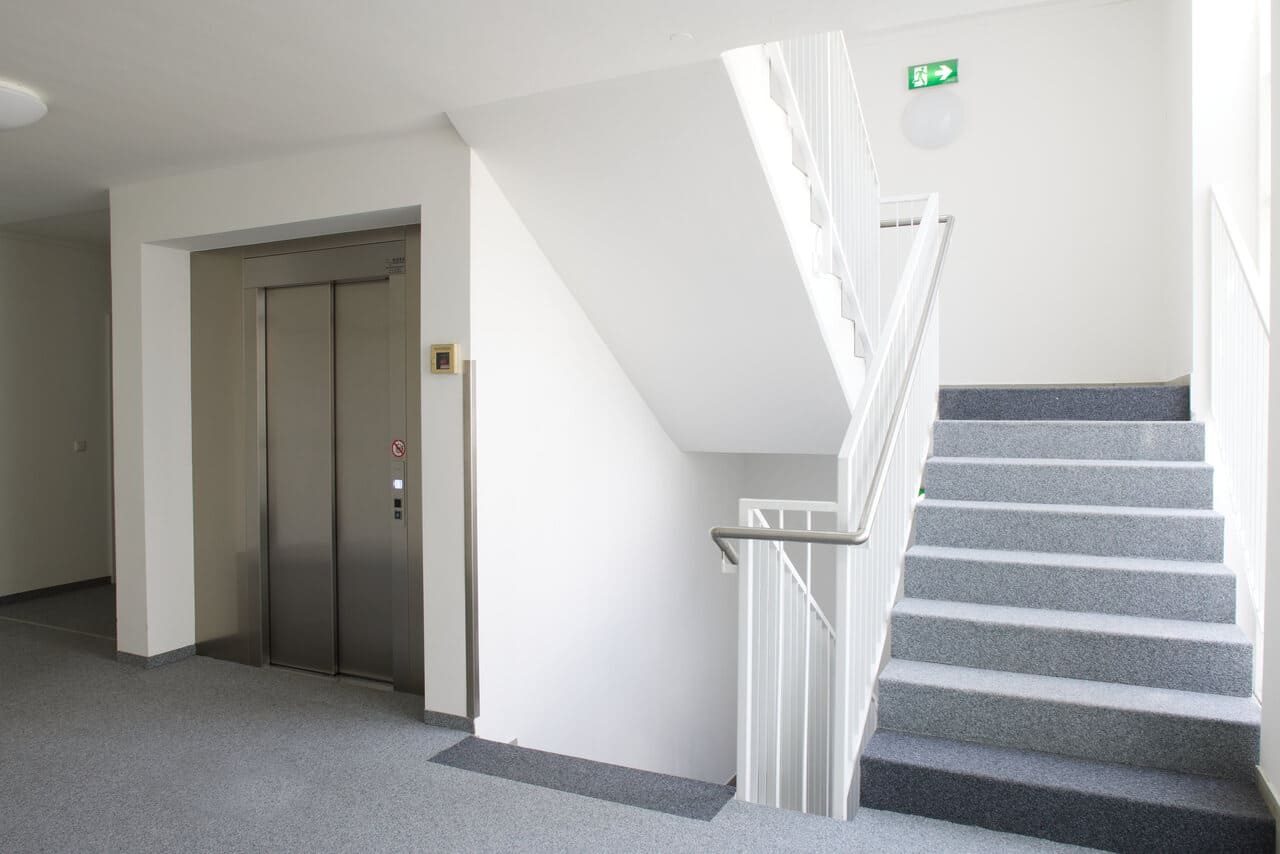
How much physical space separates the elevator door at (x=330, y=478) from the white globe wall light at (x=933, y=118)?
4.03 m

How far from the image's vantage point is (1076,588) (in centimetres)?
334

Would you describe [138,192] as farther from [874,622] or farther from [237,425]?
[874,622]

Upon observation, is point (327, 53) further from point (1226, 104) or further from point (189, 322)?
point (1226, 104)

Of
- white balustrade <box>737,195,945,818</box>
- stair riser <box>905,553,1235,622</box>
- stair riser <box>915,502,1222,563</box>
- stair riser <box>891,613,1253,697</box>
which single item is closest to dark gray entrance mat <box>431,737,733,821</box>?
white balustrade <box>737,195,945,818</box>

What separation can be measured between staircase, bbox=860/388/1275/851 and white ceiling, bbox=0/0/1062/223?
2073 mm

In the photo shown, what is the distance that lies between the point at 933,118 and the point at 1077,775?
4.79 metres

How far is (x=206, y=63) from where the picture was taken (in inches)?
118

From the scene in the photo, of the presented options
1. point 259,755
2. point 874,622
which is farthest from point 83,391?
point 874,622

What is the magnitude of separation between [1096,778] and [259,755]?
3.12m

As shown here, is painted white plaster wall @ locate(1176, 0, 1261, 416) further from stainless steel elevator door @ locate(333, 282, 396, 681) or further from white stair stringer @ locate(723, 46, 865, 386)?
stainless steel elevator door @ locate(333, 282, 396, 681)

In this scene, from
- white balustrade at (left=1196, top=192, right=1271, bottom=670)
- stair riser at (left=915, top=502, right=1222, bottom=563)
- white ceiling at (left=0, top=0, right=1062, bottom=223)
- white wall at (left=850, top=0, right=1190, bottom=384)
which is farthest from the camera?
white wall at (left=850, top=0, right=1190, bottom=384)

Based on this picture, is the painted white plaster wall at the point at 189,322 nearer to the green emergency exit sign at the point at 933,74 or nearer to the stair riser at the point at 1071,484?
the stair riser at the point at 1071,484

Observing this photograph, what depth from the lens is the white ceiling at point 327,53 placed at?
2.58 meters

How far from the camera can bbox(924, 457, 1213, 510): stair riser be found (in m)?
3.61
